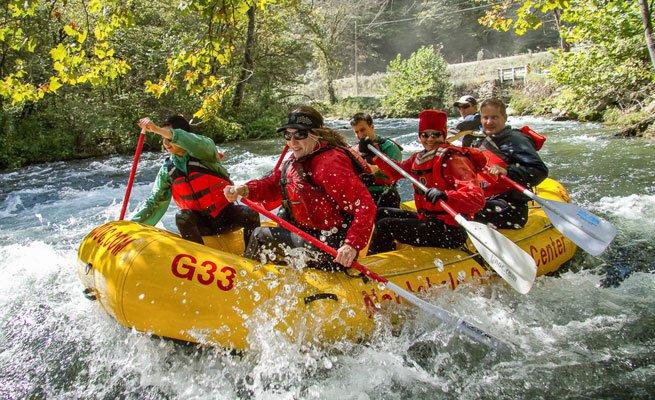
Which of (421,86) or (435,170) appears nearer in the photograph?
(435,170)

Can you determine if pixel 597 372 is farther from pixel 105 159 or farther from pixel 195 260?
pixel 105 159

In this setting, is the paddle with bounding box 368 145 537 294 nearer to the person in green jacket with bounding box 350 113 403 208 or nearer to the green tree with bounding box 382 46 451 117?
the person in green jacket with bounding box 350 113 403 208

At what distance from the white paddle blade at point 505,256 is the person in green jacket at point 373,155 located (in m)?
1.39

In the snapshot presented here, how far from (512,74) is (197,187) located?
27106 millimetres

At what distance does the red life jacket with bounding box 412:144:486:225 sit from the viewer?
12.5 feet

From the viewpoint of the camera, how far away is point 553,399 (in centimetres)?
292

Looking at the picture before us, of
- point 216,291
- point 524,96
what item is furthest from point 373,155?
point 524,96

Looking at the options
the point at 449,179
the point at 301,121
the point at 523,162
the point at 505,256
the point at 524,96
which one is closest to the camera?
the point at 301,121

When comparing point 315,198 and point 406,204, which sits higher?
point 315,198

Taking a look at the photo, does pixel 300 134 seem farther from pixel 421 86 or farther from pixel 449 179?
pixel 421 86

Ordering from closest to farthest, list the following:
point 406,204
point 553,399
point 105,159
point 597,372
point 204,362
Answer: point 553,399
point 597,372
point 204,362
point 406,204
point 105,159

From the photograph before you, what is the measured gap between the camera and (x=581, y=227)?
13.6 ft

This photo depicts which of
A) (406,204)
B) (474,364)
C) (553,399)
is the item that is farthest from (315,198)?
(406,204)

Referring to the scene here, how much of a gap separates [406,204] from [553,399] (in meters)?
2.80
